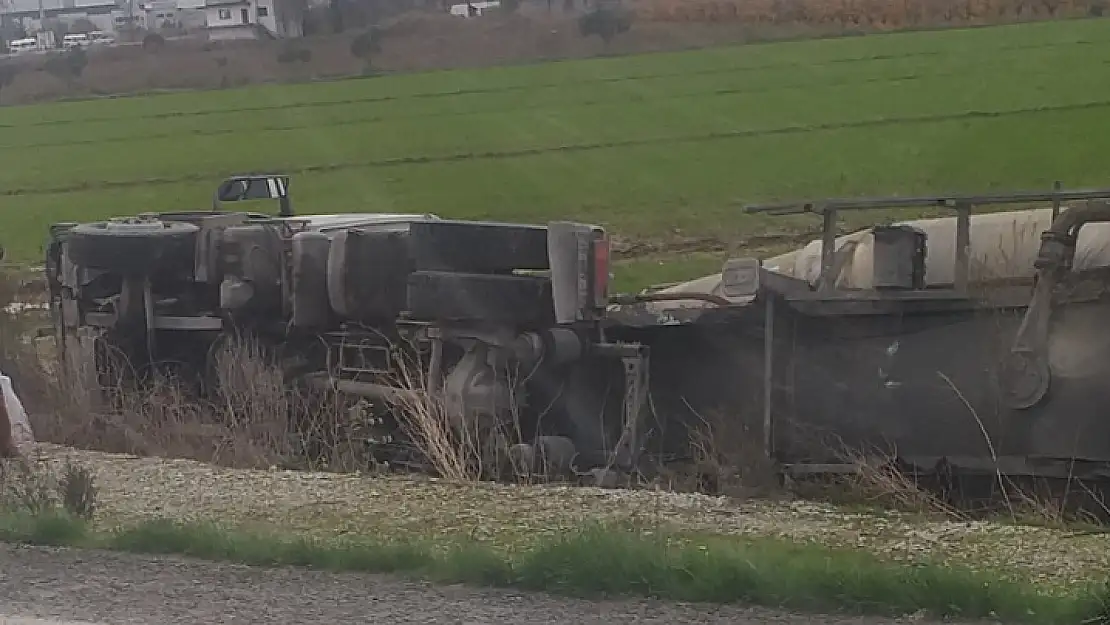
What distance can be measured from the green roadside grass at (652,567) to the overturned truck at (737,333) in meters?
2.61

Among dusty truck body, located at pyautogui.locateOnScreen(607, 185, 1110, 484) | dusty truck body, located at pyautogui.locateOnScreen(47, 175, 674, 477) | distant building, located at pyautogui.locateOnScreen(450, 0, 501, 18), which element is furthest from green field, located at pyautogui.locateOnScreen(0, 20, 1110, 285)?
dusty truck body, located at pyautogui.locateOnScreen(607, 185, 1110, 484)

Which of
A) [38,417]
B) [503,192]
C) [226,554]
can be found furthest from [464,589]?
[503,192]

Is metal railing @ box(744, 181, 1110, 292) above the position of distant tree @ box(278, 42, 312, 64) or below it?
below

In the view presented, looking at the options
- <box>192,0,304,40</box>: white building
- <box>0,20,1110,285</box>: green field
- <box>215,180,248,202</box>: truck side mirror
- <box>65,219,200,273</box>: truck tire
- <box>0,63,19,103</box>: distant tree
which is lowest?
<box>0,20,1110,285</box>: green field

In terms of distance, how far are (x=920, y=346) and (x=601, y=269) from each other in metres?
1.94

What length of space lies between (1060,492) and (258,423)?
4.80 m

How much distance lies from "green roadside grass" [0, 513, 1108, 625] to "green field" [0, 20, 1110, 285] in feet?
49.3

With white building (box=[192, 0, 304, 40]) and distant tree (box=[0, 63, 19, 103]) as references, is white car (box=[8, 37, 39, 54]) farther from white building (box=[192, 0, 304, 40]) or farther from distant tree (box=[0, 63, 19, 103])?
white building (box=[192, 0, 304, 40])

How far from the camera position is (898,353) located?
885 cm

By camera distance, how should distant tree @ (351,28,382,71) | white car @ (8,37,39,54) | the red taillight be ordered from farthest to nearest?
white car @ (8,37,39,54) → distant tree @ (351,28,382,71) → the red taillight

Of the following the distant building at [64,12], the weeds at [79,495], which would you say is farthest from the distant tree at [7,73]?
the weeds at [79,495]

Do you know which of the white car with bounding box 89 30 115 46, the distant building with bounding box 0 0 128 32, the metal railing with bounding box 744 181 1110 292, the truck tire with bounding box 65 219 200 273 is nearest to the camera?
the metal railing with bounding box 744 181 1110 292

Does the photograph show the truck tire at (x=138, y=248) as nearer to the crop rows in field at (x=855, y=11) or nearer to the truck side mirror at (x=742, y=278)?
the truck side mirror at (x=742, y=278)

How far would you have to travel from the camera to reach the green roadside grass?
506 centimetres
